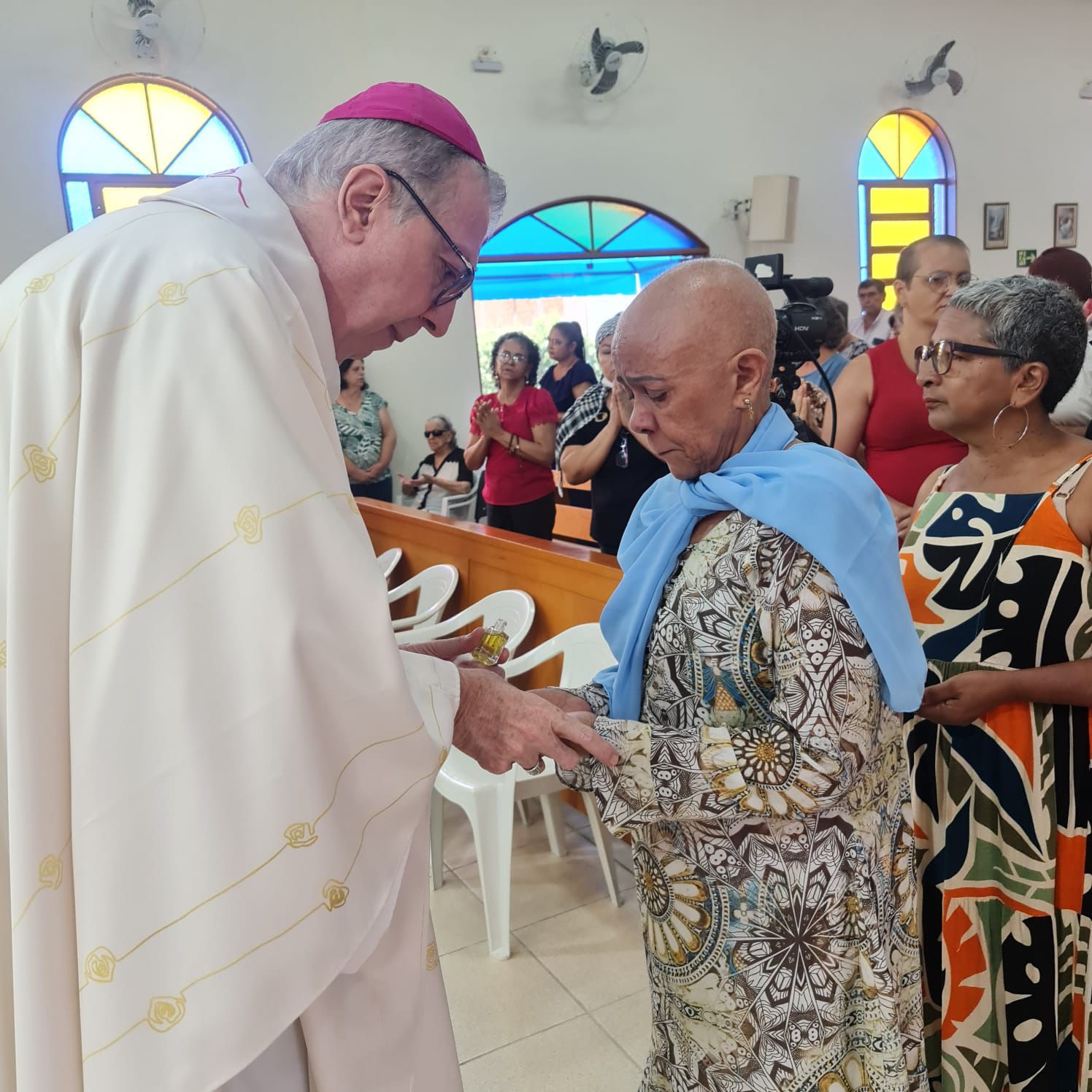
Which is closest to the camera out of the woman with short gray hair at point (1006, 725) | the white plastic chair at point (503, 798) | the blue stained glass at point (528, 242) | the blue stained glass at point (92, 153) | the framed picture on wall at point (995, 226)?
the woman with short gray hair at point (1006, 725)

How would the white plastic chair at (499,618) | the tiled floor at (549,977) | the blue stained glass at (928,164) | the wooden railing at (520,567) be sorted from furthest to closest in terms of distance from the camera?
the blue stained glass at (928,164) → the white plastic chair at (499,618) → the wooden railing at (520,567) → the tiled floor at (549,977)

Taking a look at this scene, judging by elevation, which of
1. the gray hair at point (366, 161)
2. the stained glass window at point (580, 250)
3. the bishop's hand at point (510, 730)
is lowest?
the bishop's hand at point (510, 730)

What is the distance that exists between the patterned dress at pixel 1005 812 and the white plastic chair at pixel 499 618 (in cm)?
177

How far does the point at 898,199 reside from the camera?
9.42 meters

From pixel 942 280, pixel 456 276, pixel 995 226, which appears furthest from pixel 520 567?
pixel 995 226

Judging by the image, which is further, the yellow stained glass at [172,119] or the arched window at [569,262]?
the arched window at [569,262]

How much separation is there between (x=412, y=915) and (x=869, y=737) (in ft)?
1.90

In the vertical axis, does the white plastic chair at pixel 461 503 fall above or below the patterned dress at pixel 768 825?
below

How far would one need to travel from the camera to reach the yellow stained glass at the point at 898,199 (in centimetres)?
931

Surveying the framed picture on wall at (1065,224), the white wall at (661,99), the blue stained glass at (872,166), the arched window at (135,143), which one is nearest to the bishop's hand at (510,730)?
the arched window at (135,143)

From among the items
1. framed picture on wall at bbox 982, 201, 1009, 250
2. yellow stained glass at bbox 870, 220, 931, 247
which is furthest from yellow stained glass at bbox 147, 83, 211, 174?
framed picture on wall at bbox 982, 201, 1009, 250

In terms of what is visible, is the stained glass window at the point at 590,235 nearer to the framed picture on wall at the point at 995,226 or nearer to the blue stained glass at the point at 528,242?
the blue stained glass at the point at 528,242

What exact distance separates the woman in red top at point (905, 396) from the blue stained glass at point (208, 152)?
549cm

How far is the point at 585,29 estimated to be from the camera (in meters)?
7.66
